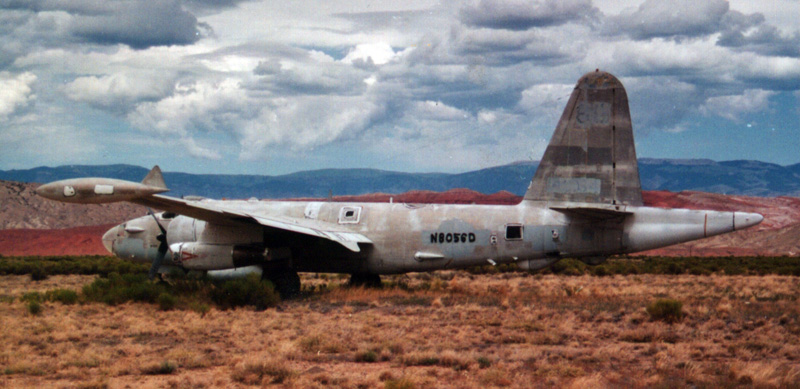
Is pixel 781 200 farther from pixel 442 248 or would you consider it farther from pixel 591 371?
pixel 591 371

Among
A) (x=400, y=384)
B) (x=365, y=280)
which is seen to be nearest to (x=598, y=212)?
(x=365, y=280)

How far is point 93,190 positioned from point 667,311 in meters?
14.5

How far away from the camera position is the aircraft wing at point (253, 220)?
19.7 m

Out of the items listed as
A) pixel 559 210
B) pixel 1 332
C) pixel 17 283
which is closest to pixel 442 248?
pixel 559 210

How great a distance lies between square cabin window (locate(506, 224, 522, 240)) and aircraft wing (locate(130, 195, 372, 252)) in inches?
176

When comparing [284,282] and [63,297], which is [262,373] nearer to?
[284,282]

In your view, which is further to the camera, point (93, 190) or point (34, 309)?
point (34, 309)

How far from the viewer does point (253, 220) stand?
2105cm

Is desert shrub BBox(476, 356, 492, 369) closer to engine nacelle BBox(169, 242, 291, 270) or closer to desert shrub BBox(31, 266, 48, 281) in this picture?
engine nacelle BBox(169, 242, 291, 270)

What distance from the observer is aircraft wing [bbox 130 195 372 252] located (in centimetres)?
1970

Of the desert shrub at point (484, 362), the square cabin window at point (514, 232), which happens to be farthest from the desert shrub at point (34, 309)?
the square cabin window at point (514, 232)

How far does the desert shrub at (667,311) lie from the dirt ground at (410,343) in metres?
0.22

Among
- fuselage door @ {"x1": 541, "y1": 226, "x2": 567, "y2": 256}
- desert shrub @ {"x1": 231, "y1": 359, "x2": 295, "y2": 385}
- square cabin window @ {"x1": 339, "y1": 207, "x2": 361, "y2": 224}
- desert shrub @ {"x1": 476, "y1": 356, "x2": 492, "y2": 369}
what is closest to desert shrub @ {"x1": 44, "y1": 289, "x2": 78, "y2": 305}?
square cabin window @ {"x1": 339, "y1": 207, "x2": 361, "y2": 224}

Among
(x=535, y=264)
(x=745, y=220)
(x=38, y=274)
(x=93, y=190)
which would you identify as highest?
(x=93, y=190)
